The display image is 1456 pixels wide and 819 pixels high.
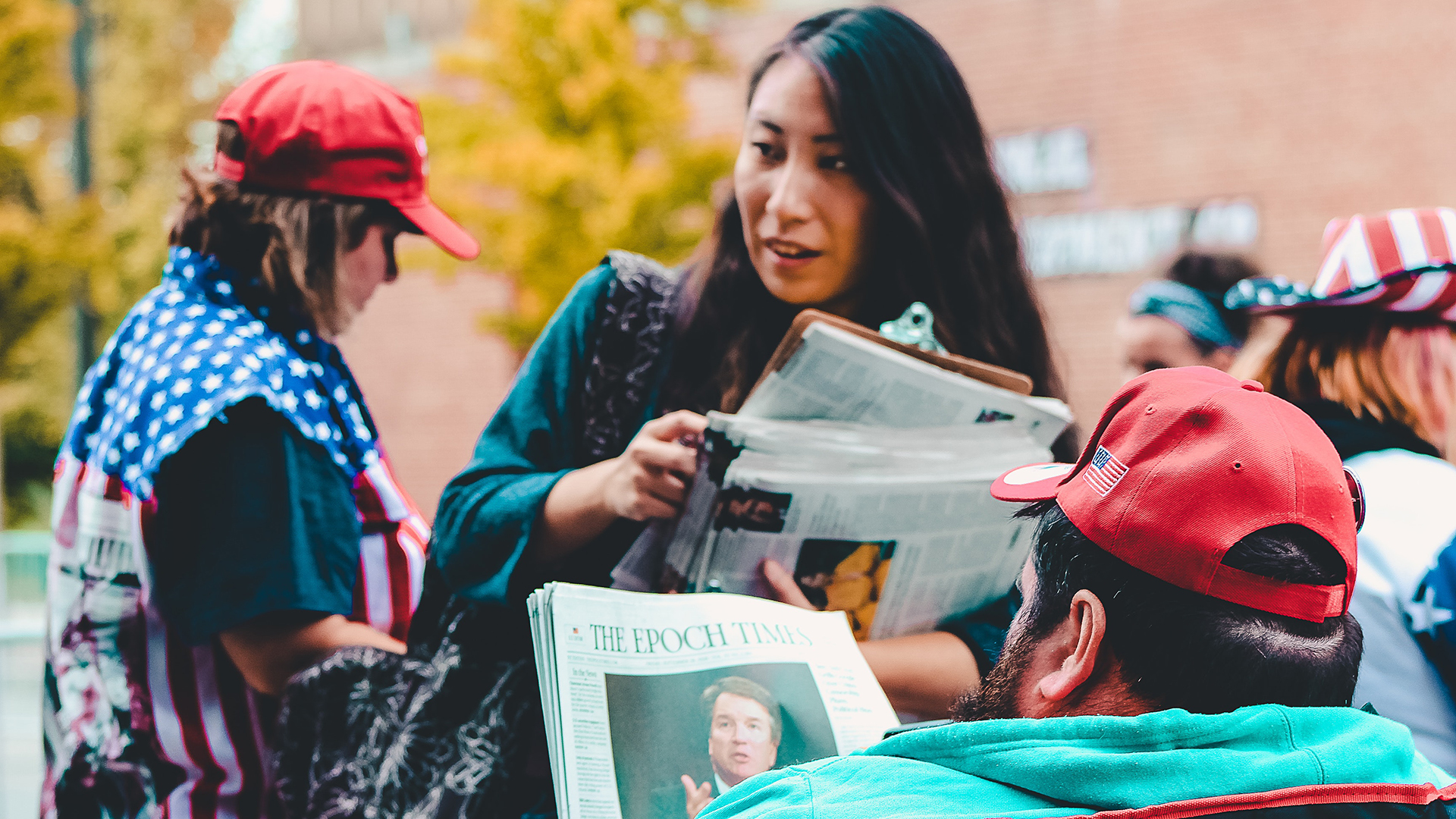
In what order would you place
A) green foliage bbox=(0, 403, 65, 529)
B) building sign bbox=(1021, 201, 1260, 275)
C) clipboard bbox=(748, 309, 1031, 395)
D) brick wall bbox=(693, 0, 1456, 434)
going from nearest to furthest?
clipboard bbox=(748, 309, 1031, 395) < brick wall bbox=(693, 0, 1456, 434) < building sign bbox=(1021, 201, 1260, 275) < green foliage bbox=(0, 403, 65, 529)

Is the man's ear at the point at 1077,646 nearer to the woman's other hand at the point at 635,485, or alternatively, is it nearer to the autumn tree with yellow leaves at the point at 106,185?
the woman's other hand at the point at 635,485

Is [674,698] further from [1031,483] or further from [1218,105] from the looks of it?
[1218,105]

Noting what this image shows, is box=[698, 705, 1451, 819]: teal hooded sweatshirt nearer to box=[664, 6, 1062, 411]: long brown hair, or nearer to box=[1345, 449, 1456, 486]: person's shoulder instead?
box=[664, 6, 1062, 411]: long brown hair

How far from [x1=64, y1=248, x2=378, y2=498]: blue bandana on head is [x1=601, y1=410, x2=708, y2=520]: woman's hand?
0.47m

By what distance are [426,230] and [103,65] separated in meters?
24.4

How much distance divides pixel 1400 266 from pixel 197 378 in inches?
76.6

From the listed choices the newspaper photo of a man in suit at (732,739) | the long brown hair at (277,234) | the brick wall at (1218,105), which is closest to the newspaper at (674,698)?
the newspaper photo of a man in suit at (732,739)

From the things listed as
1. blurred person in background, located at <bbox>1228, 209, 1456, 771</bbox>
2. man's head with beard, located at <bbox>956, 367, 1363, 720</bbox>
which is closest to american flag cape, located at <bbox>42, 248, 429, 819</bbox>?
man's head with beard, located at <bbox>956, 367, 1363, 720</bbox>

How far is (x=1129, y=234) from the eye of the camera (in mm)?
10281

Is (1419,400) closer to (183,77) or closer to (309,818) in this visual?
(309,818)

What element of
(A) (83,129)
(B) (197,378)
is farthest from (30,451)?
(B) (197,378)

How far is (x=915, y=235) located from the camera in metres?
1.55

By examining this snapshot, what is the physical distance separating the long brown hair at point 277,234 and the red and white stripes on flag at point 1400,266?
171 centimetres

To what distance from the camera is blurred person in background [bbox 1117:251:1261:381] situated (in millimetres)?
3469
